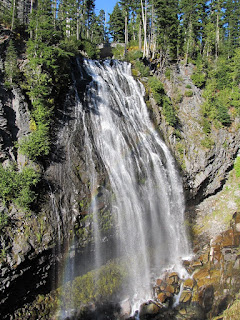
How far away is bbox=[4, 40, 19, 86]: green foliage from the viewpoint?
15.5 metres

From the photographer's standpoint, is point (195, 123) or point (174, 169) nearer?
point (174, 169)

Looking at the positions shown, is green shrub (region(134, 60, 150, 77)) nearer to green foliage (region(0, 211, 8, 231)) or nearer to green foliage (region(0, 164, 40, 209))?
green foliage (region(0, 164, 40, 209))

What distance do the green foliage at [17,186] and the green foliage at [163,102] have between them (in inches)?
560

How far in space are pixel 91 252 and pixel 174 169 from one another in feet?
31.0

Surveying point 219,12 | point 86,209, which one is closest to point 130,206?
point 86,209

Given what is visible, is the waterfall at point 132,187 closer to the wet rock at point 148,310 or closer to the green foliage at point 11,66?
the wet rock at point 148,310

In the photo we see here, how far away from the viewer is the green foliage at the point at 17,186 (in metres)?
12.0

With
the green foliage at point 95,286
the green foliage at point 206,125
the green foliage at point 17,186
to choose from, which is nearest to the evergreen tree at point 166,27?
the green foliage at point 206,125

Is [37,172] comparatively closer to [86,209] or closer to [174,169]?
[86,209]

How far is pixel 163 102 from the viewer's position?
23750mm

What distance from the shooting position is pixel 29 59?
16.5 meters

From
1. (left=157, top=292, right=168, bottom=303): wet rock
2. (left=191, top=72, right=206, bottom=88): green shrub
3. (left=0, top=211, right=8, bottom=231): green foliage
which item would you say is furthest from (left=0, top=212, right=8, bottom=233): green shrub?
(left=191, top=72, right=206, bottom=88): green shrub

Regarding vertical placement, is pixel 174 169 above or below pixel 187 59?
below

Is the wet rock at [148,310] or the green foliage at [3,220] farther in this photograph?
the wet rock at [148,310]
